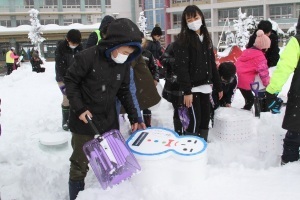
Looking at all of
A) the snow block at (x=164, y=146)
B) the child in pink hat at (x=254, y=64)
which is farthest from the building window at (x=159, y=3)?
the snow block at (x=164, y=146)

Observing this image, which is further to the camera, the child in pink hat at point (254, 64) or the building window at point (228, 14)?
the building window at point (228, 14)

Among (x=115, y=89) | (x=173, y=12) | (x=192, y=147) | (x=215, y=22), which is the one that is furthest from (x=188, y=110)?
(x=173, y=12)

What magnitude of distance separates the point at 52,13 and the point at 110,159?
149 ft

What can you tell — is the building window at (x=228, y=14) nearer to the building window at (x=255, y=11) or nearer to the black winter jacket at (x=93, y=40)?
the building window at (x=255, y=11)

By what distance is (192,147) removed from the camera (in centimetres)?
299

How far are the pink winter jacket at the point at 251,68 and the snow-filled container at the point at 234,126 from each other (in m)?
0.86

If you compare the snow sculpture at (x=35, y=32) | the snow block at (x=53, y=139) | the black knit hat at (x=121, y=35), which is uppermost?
the snow sculpture at (x=35, y=32)

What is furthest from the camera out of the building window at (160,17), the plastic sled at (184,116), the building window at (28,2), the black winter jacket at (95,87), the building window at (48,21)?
the building window at (48,21)

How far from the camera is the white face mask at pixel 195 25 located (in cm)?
364

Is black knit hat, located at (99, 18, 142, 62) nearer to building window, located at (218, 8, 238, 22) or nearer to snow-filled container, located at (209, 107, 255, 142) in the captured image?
snow-filled container, located at (209, 107, 255, 142)

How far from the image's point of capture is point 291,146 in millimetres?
3344

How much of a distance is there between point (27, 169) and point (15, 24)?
44.6 meters

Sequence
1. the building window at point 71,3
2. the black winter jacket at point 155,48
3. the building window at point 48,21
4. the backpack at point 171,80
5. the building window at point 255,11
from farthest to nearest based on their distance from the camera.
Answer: the building window at point 71,3 → the building window at point 48,21 → the building window at point 255,11 → the black winter jacket at point 155,48 → the backpack at point 171,80

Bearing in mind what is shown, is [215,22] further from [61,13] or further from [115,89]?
[115,89]
